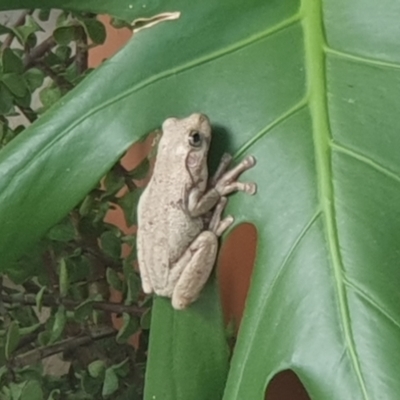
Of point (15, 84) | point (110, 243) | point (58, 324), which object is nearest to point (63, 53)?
point (15, 84)

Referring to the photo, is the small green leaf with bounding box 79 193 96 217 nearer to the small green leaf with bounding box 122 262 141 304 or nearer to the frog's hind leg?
the small green leaf with bounding box 122 262 141 304

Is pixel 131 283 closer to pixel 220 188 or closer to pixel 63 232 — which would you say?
pixel 63 232

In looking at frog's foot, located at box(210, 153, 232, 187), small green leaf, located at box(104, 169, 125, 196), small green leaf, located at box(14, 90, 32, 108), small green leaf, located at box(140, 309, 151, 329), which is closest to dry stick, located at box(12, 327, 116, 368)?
small green leaf, located at box(140, 309, 151, 329)

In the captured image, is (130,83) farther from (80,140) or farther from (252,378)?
(252,378)

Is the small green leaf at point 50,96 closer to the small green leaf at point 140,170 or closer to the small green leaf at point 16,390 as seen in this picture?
the small green leaf at point 140,170

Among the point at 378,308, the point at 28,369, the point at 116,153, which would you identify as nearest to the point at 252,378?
the point at 378,308

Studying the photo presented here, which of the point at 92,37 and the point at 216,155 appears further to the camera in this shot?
the point at 92,37
